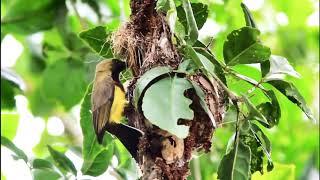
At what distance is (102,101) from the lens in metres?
0.98

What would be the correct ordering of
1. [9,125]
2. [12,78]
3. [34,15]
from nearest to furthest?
[12,78], [34,15], [9,125]

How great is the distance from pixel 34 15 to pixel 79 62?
17 cm

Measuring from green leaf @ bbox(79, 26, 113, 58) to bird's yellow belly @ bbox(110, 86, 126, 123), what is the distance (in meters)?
0.16

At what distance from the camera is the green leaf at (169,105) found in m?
0.86

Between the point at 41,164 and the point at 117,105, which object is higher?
the point at 117,105

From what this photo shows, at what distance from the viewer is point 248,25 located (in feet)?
3.33

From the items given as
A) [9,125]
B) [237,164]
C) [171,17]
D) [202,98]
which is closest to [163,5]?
[171,17]

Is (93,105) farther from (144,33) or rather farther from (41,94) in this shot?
(41,94)

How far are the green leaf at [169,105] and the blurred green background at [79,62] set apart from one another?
0.57m

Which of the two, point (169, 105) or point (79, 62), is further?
point (79, 62)

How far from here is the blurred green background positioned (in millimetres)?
1814

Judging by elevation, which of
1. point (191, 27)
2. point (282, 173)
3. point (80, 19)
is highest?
point (80, 19)

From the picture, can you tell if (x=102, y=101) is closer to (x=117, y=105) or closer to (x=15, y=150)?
(x=117, y=105)

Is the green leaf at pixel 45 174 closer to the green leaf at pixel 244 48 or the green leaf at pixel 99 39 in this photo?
the green leaf at pixel 99 39
